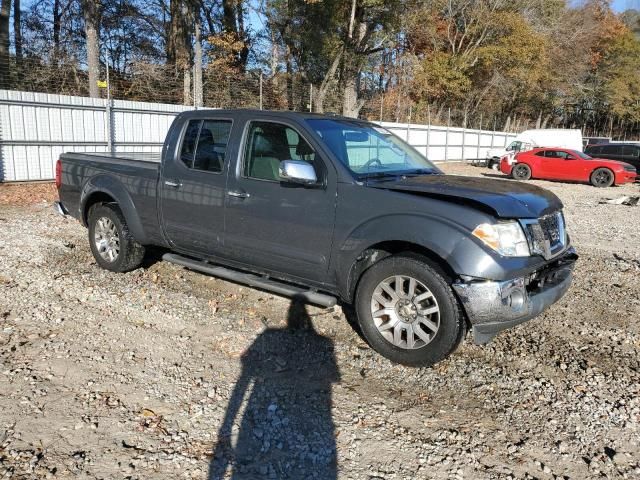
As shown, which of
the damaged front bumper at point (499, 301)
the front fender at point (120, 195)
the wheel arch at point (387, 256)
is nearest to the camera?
the damaged front bumper at point (499, 301)

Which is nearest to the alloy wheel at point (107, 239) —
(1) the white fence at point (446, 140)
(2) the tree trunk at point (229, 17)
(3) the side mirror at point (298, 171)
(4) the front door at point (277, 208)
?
(4) the front door at point (277, 208)

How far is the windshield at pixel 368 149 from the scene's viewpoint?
4504mm

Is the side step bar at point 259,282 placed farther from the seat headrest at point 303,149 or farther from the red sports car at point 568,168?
the red sports car at point 568,168

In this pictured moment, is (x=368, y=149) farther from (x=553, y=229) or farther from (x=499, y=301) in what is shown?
(x=499, y=301)

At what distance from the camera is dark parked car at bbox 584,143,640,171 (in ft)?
72.4

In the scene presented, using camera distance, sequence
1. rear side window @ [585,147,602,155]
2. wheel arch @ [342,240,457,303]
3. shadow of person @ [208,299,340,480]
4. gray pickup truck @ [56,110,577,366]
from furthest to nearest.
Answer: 1. rear side window @ [585,147,602,155]
2. wheel arch @ [342,240,457,303]
3. gray pickup truck @ [56,110,577,366]
4. shadow of person @ [208,299,340,480]

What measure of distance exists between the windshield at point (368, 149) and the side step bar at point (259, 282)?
1039 millimetres

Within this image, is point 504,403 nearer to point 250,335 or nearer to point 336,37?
point 250,335

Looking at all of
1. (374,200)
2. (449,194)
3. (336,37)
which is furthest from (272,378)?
(336,37)

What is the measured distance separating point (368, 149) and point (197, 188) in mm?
1656

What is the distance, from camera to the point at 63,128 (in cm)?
1348

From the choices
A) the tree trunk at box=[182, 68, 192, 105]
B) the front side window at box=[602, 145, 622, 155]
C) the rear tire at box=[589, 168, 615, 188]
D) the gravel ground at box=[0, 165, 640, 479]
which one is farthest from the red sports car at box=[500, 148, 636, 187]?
the gravel ground at box=[0, 165, 640, 479]

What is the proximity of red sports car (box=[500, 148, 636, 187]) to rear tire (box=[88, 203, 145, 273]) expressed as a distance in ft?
60.9

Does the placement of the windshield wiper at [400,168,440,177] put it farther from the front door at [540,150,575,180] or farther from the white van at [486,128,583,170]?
the white van at [486,128,583,170]
